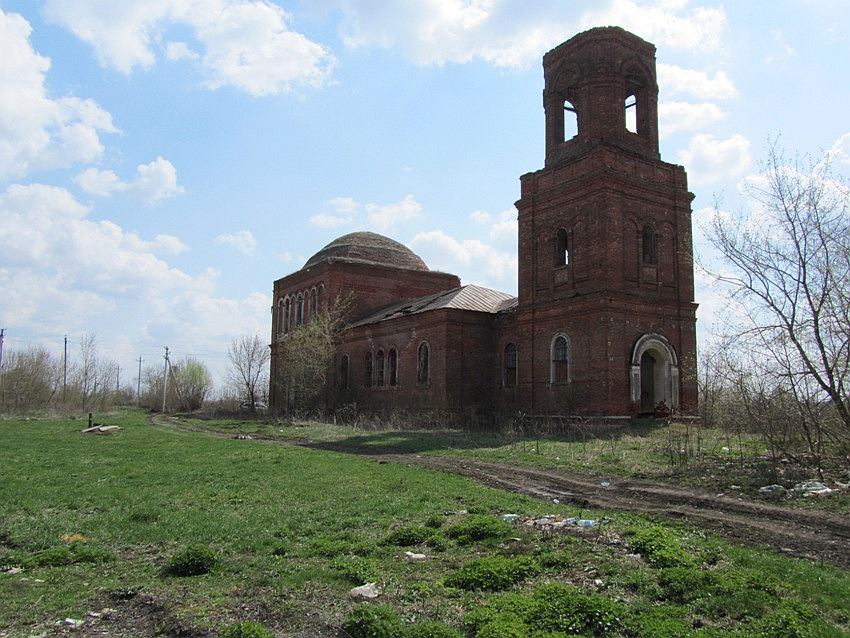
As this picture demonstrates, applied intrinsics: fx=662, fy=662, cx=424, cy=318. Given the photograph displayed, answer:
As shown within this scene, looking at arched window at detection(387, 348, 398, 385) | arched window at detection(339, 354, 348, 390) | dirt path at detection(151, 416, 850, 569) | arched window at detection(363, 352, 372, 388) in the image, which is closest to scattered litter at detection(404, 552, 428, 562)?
dirt path at detection(151, 416, 850, 569)

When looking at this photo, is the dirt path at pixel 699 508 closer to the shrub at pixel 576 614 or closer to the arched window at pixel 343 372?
the shrub at pixel 576 614

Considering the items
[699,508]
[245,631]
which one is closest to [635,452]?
[699,508]

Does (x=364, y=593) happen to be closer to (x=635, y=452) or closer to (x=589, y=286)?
(x=635, y=452)

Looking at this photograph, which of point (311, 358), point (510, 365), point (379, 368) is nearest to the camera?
point (510, 365)

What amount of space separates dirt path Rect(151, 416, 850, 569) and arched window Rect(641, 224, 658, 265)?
1325cm

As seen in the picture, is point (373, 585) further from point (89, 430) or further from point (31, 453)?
point (89, 430)

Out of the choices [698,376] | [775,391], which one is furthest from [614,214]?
[775,391]

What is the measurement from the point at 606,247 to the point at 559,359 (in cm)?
449

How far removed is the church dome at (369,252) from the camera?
40931 millimetres

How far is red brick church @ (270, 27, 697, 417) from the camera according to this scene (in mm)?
23453

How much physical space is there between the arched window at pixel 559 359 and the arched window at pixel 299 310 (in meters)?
21.2

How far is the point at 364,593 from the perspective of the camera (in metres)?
5.94

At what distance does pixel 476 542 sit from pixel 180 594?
3.29 metres

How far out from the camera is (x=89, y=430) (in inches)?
1004
